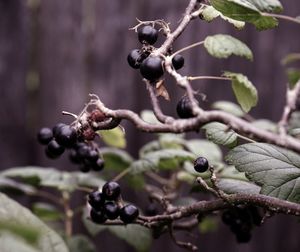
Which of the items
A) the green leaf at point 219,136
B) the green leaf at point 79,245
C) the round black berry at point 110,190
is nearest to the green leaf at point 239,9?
the green leaf at point 219,136

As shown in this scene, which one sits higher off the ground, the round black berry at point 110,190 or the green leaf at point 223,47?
the green leaf at point 223,47

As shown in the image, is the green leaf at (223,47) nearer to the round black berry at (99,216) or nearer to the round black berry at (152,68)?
the round black berry at (152,68)

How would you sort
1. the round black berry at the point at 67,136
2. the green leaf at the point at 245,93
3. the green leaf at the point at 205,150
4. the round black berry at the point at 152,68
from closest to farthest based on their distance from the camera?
the round black berry at the point at 152,68 → the round black berry at the point at 67,136 → the green leaf at the point at 245,93 → the green leaf at the point at 205,150

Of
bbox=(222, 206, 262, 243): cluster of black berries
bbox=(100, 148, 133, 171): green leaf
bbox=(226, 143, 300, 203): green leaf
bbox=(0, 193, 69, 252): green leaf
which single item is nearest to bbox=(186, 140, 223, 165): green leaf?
bbox=(100, 148, 133, 171): green leaf

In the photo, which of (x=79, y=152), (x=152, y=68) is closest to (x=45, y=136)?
(x=79, y=152)

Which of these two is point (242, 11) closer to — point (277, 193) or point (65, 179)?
point (277, 193)

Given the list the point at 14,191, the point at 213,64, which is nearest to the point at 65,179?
the point at 14,191

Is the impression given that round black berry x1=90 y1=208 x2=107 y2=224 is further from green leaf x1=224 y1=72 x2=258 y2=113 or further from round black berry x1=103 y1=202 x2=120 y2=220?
green leaf x1=224 y1=72 x2=258 y2=113
